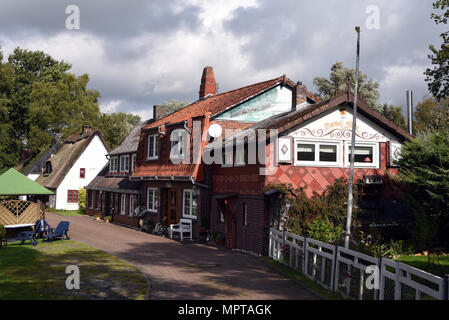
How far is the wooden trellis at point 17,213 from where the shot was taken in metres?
22.9

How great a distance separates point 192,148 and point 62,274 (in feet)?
36.6

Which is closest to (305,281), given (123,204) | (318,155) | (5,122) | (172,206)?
(318,155)

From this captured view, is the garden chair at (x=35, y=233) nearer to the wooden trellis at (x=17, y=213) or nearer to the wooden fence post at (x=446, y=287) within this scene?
the wooden trellis at (x=17, y=213)

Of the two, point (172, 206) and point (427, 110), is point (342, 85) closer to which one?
point (427, 110)

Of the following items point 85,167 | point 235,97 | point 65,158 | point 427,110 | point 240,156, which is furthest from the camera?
point 427,110

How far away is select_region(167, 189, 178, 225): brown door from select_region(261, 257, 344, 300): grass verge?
995 cm

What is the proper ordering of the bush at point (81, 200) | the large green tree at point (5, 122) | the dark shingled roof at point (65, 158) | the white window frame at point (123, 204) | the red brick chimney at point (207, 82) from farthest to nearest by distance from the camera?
the large green tree at point (5, 122)
the dark shingled roof at point (65, 158)
the bush at point (81, 200)
the red brick chimney at point (207, 82)
the white window frame at point (123, 204)

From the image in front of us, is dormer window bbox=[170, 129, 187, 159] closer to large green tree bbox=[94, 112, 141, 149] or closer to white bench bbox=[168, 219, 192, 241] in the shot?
white bench bbox=[168, 219, 192, 241]

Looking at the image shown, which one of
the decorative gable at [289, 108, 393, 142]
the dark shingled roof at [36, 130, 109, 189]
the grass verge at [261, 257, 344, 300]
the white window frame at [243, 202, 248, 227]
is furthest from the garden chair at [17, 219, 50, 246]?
the dark shingled roof at [36, 130, 109, 189]

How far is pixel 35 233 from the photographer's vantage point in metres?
22.0

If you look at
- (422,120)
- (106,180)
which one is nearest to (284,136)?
(106,180)

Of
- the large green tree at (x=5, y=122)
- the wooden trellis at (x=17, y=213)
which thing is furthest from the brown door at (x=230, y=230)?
the large green tree at (x=5, y=122)

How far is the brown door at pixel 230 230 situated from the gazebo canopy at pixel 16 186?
10010 mm
